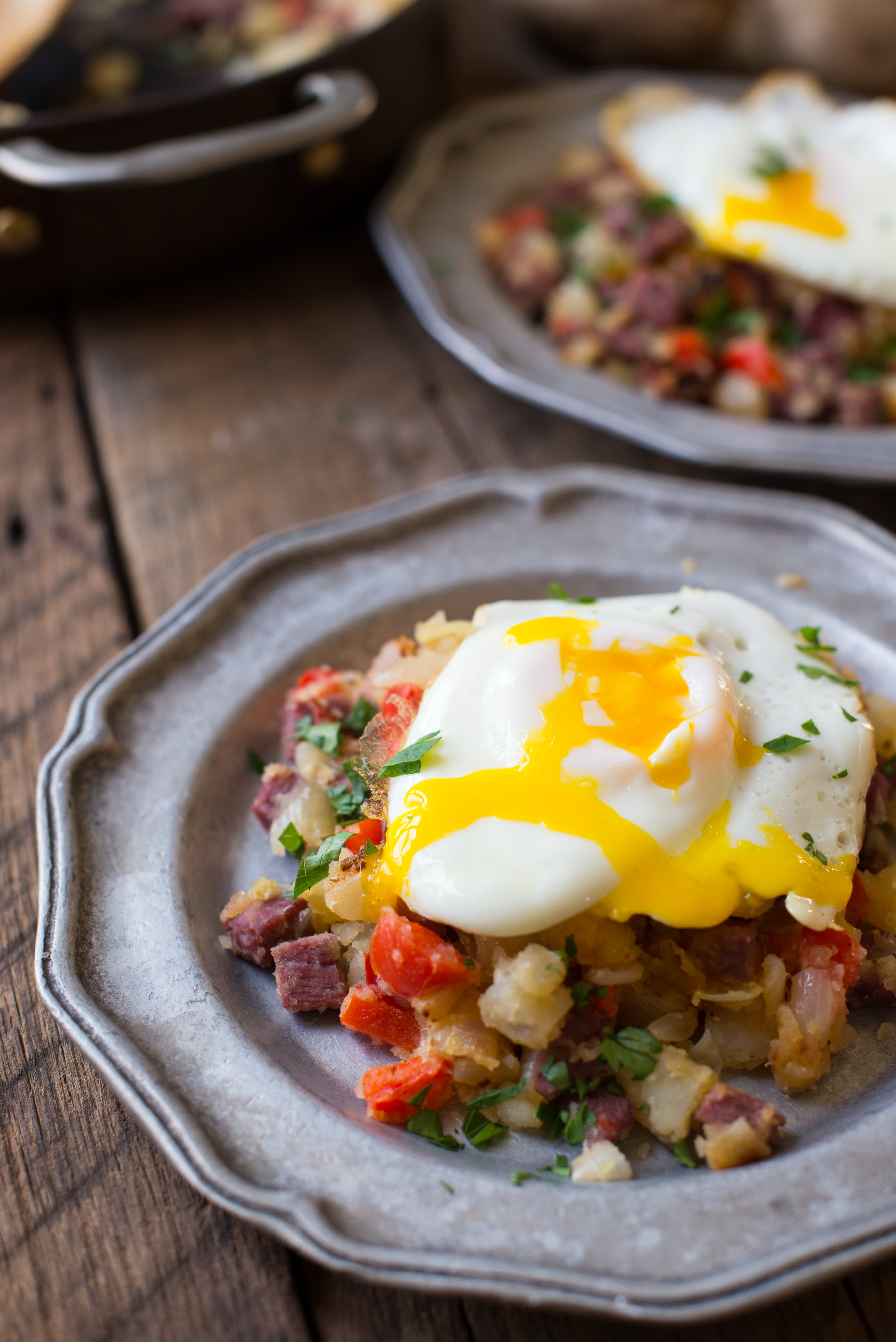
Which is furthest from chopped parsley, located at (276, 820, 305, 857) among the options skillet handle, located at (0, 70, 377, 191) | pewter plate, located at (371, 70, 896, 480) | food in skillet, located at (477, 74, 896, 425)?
skillet handle, located at (0, 70, 377, 191)

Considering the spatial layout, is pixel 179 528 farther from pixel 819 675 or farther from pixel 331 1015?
pixel 819 675

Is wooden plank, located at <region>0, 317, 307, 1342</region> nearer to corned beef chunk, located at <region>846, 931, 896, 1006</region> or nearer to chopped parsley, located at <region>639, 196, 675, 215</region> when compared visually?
corned beef chunk, located at <region>846, 931, 896, 1006</region>

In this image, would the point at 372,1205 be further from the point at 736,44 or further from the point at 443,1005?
the point at 736,44

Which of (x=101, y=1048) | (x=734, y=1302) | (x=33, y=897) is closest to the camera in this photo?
(x=734, y=1302)

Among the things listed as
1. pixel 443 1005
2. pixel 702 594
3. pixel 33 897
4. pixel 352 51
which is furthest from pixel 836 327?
pixel 33 897

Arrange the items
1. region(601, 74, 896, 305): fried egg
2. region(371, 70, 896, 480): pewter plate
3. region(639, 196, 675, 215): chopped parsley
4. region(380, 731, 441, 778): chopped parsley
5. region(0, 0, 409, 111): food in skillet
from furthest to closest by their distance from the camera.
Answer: region(0, 0, 409, 111): food in skillet
region(639, 196, 675, 215): chopped parsley
region(601, 74, 896, 305): fried egg
region(371, 70, 896, 480): pewter plate
region(380, 731, 441, 778): chopped parsley
